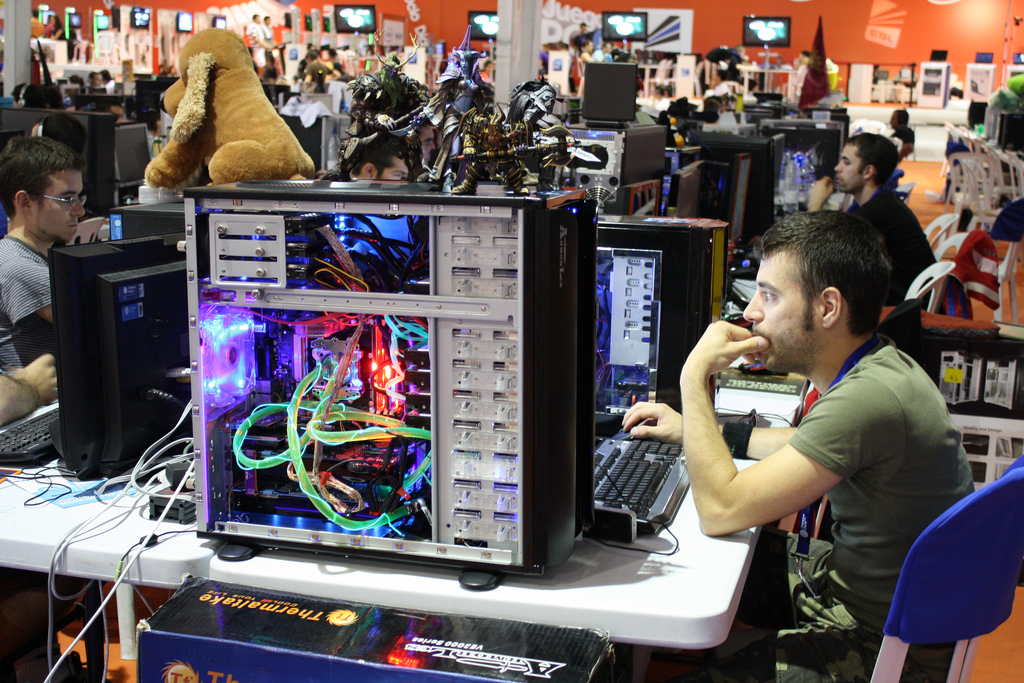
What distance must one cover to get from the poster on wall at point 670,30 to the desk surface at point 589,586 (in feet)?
51.5

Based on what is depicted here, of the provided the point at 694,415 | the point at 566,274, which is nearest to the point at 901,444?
the point at 694,415

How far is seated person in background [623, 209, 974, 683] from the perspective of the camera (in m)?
1.38

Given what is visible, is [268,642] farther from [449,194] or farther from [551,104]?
[551,104]

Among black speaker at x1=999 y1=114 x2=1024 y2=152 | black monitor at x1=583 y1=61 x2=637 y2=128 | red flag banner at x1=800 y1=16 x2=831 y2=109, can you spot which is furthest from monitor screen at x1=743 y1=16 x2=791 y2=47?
black monitor at x1=583 y1=61 x2=637 y2=128

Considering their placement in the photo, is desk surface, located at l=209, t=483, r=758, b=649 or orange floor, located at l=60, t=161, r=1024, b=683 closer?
desk surface, located at l=209, t=483, r=758, b=649

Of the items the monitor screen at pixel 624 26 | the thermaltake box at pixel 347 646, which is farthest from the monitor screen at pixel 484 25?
the thermaltake box at pixel 347 646

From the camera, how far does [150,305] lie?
165cm

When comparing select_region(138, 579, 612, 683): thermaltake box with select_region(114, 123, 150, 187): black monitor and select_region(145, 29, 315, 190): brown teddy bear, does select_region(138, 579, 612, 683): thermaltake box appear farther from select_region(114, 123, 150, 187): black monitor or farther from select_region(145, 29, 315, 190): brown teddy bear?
select_region(114, 123, 150, 187): black monitor

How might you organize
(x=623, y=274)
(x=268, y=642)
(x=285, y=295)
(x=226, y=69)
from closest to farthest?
(x=268, y=642)
(x=285, y=295)
(x=623, y=274)
(x=226, y=69)

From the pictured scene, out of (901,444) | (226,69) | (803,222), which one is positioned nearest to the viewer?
(901,444)

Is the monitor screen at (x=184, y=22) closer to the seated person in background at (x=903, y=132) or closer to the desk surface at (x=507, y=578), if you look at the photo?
the seated person in background at (x=903, y=132)

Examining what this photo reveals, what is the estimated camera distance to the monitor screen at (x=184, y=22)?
613 inches

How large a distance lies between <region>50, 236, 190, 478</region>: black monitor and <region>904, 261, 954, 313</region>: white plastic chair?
2705mm

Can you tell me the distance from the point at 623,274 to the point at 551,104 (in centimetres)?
54
